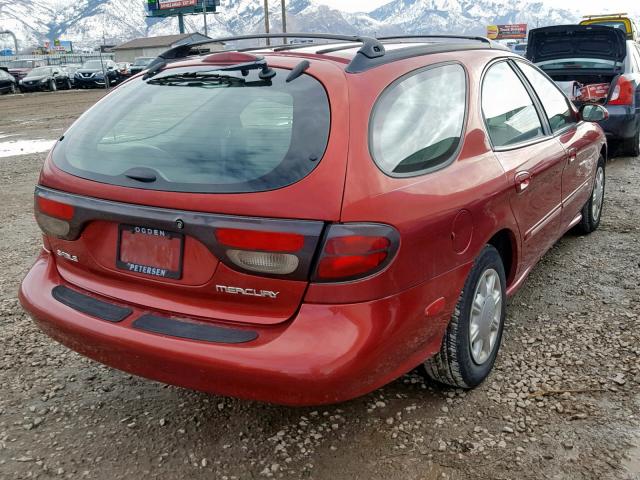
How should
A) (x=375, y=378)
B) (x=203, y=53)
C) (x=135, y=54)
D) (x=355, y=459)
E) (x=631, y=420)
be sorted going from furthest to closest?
(x=135, y=54), (x=203, y=53), (x=631, y=420), (x=355, y=459), (x=375, y=378)

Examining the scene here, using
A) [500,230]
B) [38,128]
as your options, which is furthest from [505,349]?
[38,128]

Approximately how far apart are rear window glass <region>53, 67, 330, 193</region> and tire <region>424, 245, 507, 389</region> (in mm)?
997

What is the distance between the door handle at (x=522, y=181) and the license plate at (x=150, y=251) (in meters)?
1.67

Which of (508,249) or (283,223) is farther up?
(283,223)

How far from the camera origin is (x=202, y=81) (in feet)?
8.75

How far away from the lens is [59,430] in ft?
9.13

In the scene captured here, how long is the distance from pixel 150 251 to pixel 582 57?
8083mm

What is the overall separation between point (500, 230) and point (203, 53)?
1692 mm

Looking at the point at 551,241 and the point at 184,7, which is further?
the point at 184,7

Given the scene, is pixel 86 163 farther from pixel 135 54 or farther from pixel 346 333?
pixel 135 54

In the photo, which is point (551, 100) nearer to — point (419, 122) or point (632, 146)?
point (419, 122)

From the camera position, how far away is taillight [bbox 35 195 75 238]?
258cm

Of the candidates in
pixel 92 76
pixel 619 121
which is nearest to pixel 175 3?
pixel 92 76

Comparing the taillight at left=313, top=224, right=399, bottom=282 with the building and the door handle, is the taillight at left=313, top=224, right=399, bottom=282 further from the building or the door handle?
the building
